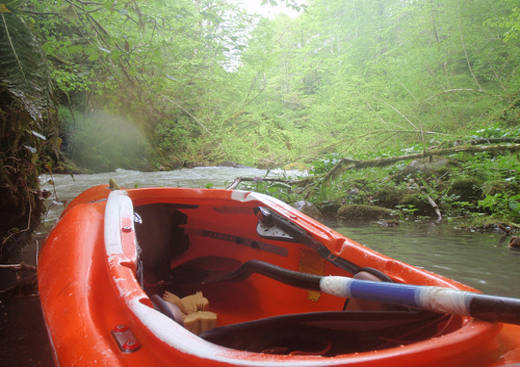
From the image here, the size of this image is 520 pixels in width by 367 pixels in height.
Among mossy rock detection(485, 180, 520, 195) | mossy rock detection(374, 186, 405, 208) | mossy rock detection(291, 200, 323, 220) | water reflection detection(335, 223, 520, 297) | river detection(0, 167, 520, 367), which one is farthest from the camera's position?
mossy rock detection(374, 186, 405, 208)

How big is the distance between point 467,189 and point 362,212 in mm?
1440

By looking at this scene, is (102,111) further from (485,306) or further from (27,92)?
(485,306)

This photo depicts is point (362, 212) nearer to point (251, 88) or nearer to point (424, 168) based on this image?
point (424, 168)

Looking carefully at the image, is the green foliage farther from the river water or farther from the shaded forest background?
the shaded forest background

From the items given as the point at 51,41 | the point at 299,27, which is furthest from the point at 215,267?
the point at 299,27

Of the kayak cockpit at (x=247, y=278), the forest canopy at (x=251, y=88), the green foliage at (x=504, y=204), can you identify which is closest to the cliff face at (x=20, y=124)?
the forest canopy at (x=251, y=88)

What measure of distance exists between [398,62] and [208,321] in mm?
7693

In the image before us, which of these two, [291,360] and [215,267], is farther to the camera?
[215,267]

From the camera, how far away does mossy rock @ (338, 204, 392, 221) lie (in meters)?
4.72

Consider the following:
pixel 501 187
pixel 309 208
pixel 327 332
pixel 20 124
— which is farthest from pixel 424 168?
pixel 20 124

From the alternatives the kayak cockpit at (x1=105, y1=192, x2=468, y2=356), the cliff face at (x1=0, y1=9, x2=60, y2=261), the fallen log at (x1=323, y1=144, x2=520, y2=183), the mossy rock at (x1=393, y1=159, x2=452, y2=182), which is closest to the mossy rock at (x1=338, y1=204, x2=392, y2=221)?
the fallen log at (x1=323, y1=144, x2=520, y2=183)

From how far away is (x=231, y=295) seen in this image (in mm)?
2020

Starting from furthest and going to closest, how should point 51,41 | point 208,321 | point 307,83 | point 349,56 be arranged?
point 307,83 < point 349,56 < point 51,41 < point 208,321

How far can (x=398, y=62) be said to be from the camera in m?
7.62
